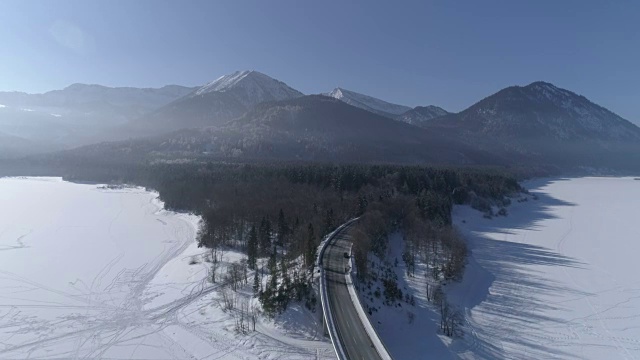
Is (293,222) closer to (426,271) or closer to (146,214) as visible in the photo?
(426,271)

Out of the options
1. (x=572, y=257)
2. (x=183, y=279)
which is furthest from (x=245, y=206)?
(x=572, y=257)

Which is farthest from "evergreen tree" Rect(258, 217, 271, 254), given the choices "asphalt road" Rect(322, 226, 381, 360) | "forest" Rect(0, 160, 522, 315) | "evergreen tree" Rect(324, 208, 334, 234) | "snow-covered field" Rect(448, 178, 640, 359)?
"snow-covered field" Rect(448, 178, 640, 359)

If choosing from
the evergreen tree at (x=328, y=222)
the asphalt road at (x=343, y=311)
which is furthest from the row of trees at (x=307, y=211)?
the asphalt road at (x=343, y=311)

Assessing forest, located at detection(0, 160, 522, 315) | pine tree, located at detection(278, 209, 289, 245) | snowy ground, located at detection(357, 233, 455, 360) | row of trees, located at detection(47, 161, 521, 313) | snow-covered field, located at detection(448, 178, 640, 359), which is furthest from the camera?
pine tree, located at detection(278, 209, 289, 245)

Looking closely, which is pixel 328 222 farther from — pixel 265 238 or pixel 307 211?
pixel 265 238

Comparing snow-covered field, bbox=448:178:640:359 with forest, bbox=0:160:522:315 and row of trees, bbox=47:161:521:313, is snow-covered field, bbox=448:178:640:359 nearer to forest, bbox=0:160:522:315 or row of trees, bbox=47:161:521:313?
forest, bbox=0:160:522:315

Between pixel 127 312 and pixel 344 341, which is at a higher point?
pixel 344 341
